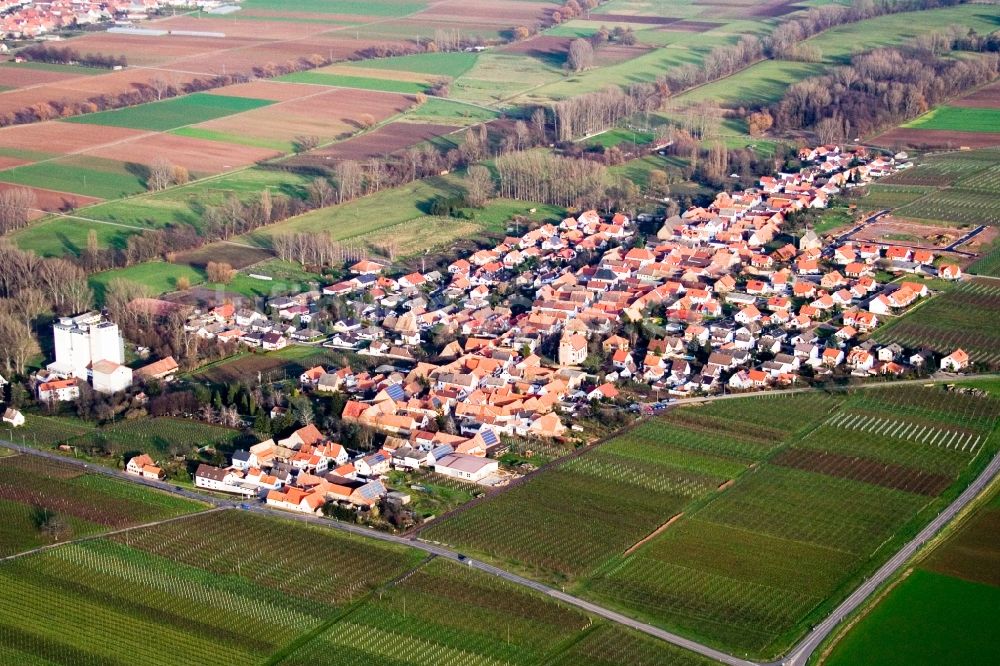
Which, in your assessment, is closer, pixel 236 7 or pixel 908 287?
pixel 908 287

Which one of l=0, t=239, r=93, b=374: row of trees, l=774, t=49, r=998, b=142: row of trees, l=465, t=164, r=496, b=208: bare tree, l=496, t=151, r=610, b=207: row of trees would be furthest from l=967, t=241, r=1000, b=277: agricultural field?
l=0, t=239, r=93, b=374: row of trees

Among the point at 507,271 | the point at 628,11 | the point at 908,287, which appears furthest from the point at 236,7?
the point at 908,287

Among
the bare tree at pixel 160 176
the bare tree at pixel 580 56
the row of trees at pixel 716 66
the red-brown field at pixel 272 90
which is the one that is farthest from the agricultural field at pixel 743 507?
the bare tree at pixel 580 56

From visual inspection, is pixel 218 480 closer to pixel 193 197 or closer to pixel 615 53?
pixel 193 197

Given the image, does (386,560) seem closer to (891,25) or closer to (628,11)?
(891,25)

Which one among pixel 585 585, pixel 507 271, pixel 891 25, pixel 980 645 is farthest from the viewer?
pixel 891 25

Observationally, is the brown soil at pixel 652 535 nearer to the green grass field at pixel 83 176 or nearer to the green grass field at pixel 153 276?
the green grass field at pixel 153 276

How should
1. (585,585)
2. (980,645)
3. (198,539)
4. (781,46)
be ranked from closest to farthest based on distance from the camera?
(980,645), (585,585), (198,539), (781,46)
